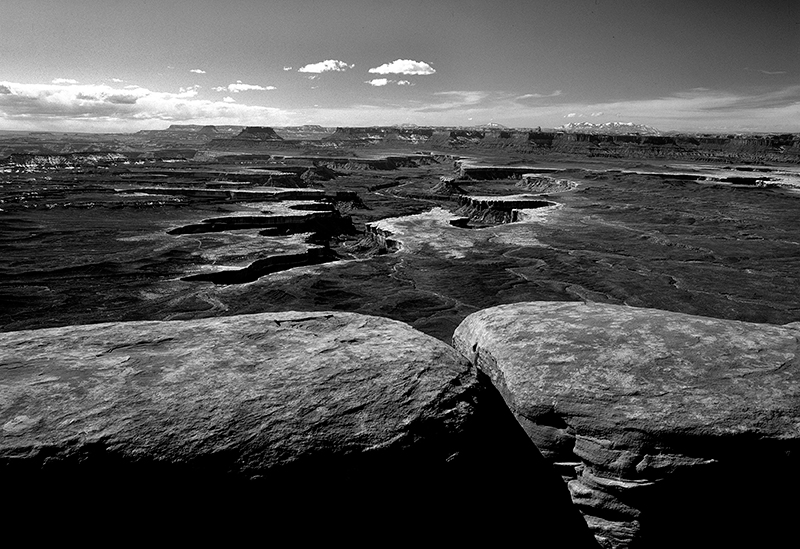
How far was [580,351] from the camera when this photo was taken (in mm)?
5617

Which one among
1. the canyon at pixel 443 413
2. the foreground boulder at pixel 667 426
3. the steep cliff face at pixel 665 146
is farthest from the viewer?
the steep cliff face at pixel 665 146

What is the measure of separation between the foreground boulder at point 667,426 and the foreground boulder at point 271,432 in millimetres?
348

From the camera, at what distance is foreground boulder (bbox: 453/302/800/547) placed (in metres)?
4.57

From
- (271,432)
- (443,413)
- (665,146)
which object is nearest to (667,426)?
(443,413)

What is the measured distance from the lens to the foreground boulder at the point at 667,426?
4.57 m

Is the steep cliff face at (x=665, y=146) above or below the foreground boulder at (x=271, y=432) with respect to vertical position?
above

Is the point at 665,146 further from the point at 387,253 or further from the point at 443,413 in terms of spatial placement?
the point at 443,413

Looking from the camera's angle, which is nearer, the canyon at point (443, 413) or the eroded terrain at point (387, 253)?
the canyon at point (443, 413)

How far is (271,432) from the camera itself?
4.36 meters

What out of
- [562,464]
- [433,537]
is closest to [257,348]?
[433,537]

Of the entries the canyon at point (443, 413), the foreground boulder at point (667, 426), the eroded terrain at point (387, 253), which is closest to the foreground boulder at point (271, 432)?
the canyon at point (443, 413)

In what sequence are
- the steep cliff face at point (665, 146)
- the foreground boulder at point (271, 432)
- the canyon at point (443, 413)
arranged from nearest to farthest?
the foreground boulder at point (271, 432) < the canyon at point (443, 413) < the steep cliff face at point (665, 146)

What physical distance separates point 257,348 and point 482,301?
22374mm

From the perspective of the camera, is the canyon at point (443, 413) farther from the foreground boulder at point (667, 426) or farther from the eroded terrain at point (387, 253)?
the eroded terrain at point (387, 253)
